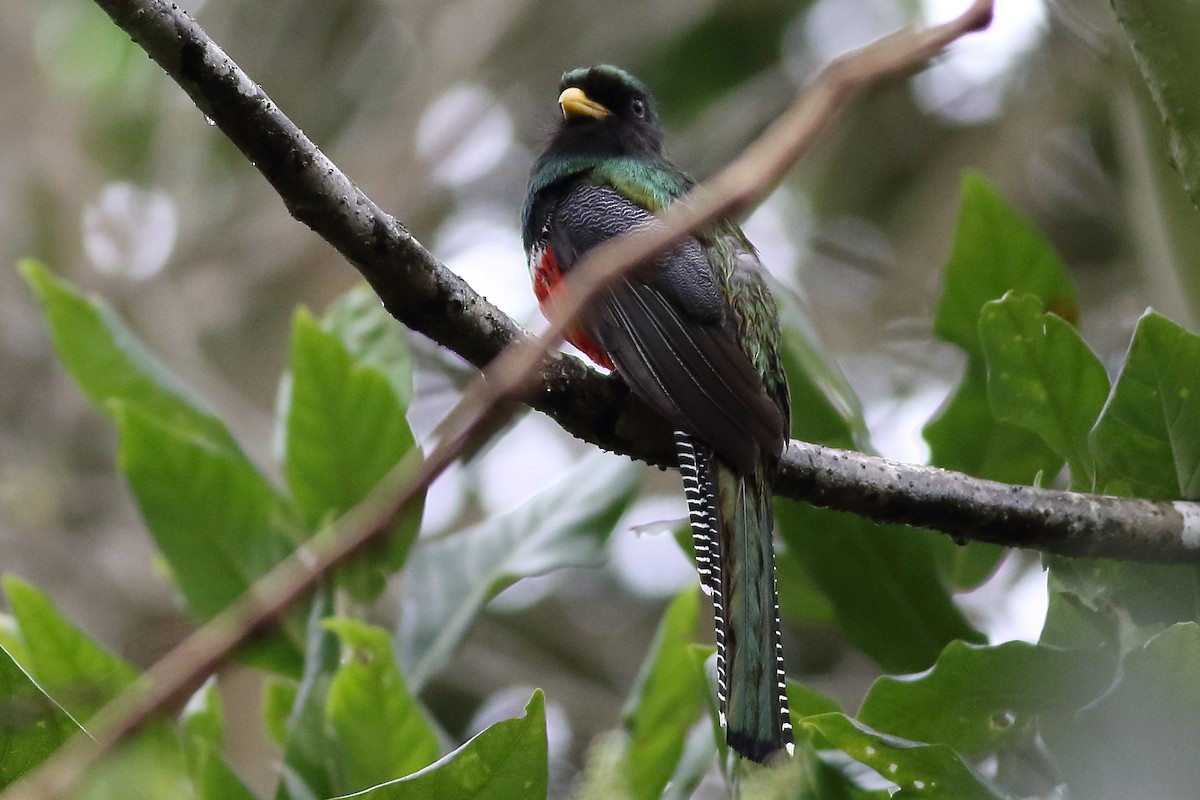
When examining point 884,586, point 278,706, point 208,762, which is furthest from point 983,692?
point 278,706

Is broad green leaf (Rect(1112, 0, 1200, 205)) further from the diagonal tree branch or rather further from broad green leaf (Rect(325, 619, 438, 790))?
broad green leaf (Rect(325, 619, 438, 790))

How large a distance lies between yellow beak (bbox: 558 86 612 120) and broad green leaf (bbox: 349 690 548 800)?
244 centimetres

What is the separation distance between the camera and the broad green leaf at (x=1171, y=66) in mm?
1969

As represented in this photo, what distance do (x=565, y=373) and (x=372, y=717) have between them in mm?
722

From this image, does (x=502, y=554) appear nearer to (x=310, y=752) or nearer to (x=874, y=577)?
(x=310, y=752)

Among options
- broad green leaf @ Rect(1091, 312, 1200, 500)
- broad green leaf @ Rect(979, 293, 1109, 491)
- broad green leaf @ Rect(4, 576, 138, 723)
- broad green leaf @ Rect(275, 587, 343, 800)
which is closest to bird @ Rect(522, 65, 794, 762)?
broad green leaf @ Rect(979, 293, 1109, 491)

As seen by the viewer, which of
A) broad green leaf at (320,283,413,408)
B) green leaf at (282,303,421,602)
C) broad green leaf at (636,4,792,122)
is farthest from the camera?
broad green leaf at (636,4,792,122)

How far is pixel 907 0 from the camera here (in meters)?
7.53

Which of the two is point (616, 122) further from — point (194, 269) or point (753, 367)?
point (194, 269)

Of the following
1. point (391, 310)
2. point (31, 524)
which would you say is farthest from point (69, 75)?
point (391, 310)

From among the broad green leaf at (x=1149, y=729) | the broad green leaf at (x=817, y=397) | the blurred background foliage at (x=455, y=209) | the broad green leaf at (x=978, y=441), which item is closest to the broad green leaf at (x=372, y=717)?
the broad green leaf at (x=817, y=397)

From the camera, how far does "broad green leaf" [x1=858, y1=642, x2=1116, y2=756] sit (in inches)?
83.0

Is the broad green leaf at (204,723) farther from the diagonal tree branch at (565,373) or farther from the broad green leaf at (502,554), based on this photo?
the diagonal tree branch at (565,373)

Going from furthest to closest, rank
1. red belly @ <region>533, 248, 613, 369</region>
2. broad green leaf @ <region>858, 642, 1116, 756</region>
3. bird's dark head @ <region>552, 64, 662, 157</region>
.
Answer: bird's dark head @ <region>552, 64, 662, 157</region> < red belly @ <region>533, 248, 613, 369</region> < broad green leaf @ <region>858, 642, 1116, 756</region>
